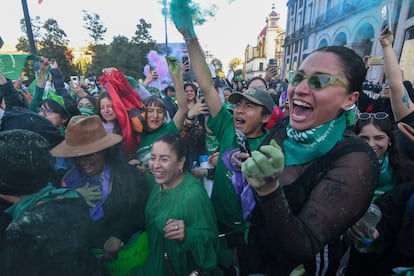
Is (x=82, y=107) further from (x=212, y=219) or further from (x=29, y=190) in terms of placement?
(x=212, y=219)

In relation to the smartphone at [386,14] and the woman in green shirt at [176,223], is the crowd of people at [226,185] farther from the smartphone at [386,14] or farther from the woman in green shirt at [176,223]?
the smartphone at [386,14]

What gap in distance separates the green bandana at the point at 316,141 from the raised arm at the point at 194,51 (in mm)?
1097

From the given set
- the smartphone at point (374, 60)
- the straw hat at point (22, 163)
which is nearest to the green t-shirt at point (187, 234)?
the straw hat at point (22, 163)

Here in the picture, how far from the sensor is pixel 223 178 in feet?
7.02

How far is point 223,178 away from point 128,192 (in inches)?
35.2

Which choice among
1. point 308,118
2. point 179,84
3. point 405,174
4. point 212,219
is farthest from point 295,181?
point 179,84

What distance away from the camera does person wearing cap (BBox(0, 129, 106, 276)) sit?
1.14 m

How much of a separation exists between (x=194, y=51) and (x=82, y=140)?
4.15ft

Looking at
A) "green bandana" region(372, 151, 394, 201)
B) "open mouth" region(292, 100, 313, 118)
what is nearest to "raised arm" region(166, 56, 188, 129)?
"open mouth" region(292, 100, 313, 118)

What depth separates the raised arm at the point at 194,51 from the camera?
155cm

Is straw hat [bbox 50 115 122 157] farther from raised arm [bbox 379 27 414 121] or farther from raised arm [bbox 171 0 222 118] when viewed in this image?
raised arm [bbox 379 27 414 121]

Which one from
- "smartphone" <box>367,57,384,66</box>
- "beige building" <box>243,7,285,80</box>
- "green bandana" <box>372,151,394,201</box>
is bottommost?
"green bandana" <box>372,151,394,201</box>

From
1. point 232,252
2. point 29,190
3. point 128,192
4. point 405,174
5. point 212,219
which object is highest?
point 29,190

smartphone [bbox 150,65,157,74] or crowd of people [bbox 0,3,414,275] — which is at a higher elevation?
smartphone [bbox 150,65,157,74]
